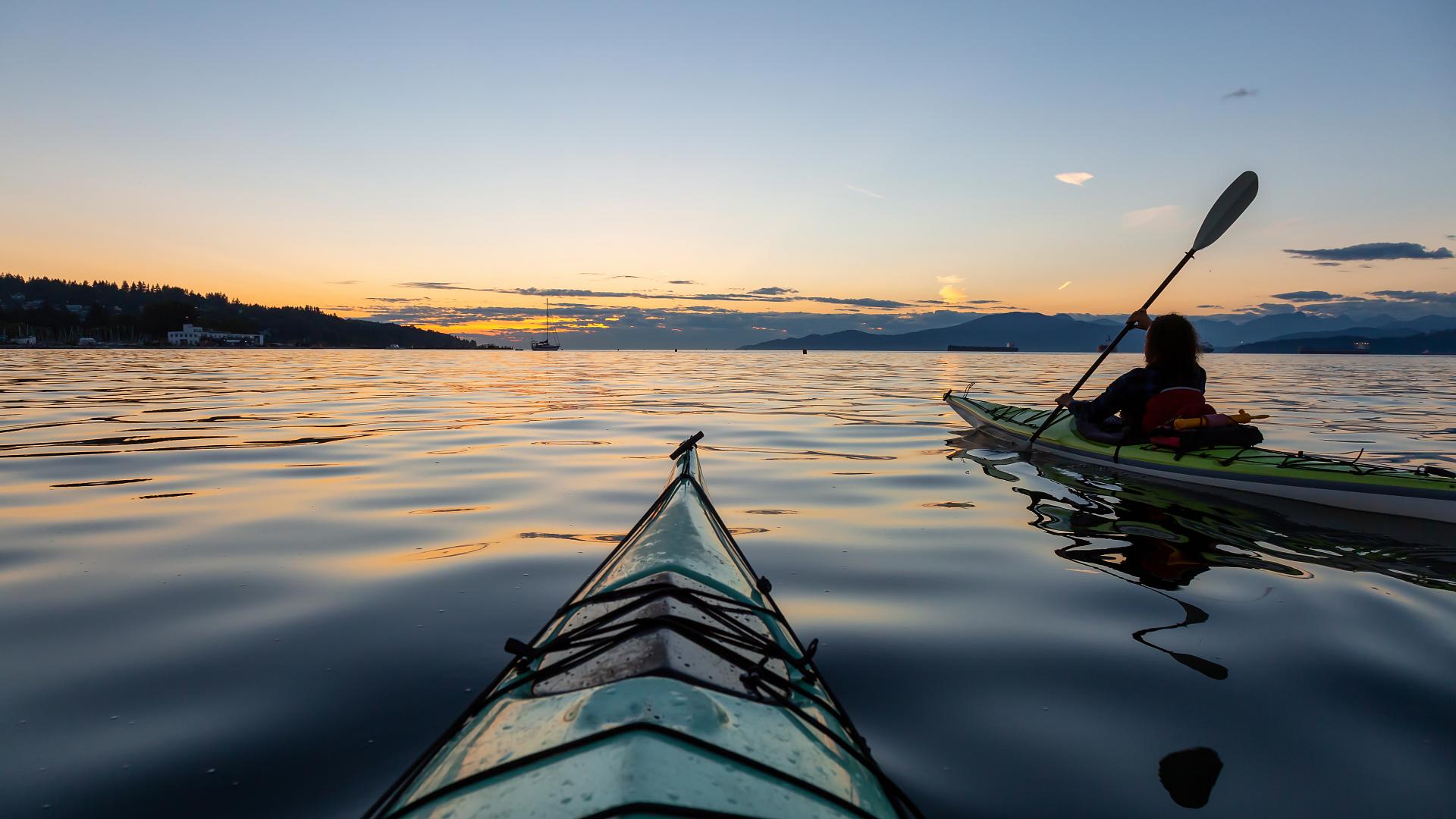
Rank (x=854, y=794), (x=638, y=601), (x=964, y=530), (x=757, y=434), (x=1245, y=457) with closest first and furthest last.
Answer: (x=854, y=794)
(x=638, y=601)
(x=964, y=530)
(x=1245, y=457)
(x=757, y=434)

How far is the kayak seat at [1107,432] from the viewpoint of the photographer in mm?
8391

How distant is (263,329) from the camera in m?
169

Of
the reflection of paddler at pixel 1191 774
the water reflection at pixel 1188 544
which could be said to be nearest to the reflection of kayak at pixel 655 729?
the reflection of paddler at pixel 1191 774

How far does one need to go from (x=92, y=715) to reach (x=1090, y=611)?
4875 millimetres

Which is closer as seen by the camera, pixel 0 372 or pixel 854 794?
pixel 854 794

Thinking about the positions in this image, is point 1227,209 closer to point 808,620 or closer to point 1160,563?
point 1160,563

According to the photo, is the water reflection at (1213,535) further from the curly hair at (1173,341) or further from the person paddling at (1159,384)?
the curly hair at (1173,341)

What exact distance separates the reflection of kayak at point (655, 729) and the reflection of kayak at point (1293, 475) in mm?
6383

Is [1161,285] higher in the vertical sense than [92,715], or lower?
higher

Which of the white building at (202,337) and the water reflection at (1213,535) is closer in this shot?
the water reflection at (1213,535)

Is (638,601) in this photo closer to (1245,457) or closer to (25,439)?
(1245,457)

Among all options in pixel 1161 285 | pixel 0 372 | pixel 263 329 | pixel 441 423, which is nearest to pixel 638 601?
pixel 1161 285

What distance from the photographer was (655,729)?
5.44 ft

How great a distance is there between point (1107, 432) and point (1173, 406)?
94cm
